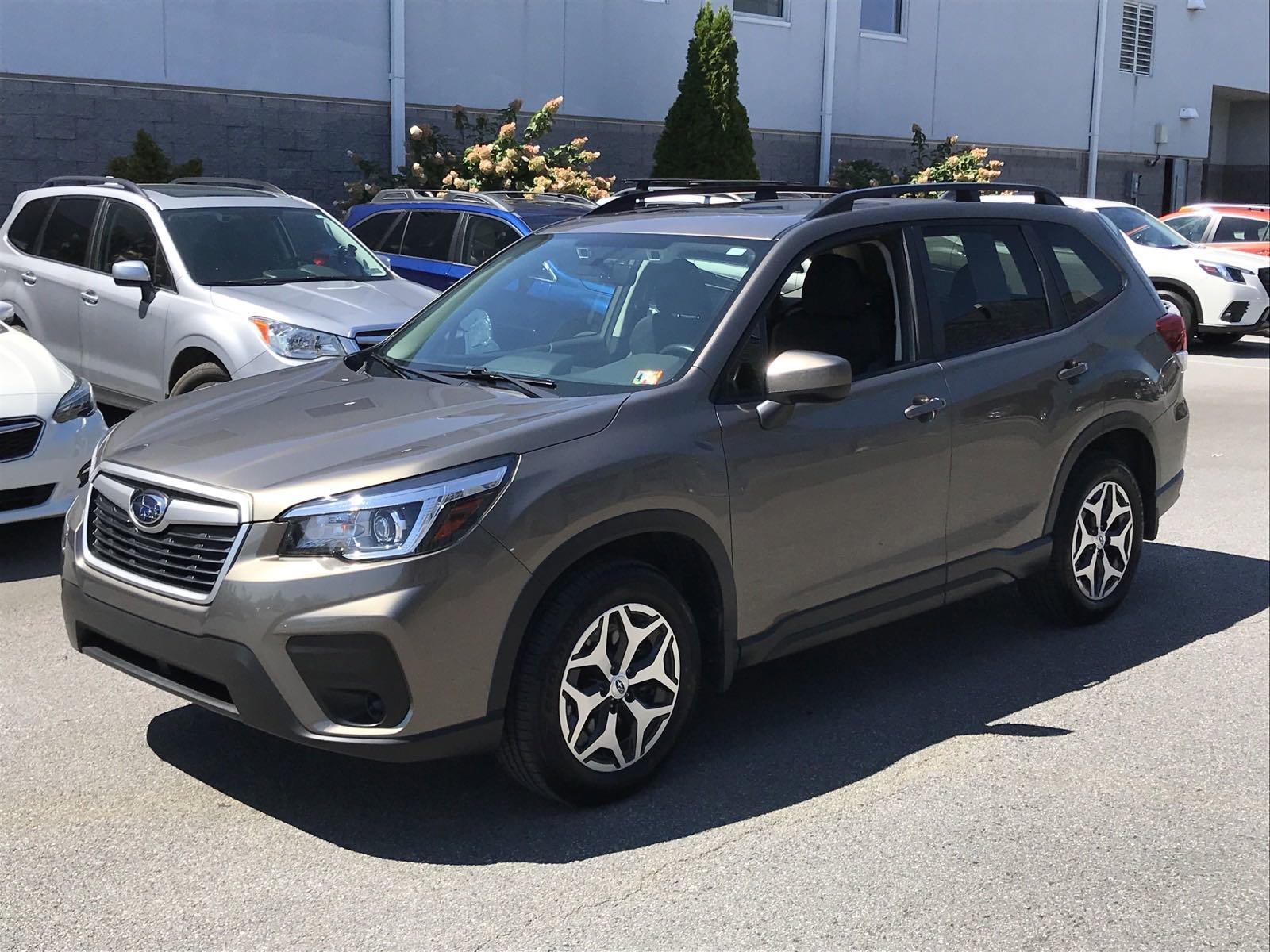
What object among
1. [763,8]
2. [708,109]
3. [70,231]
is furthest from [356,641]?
[763,8]

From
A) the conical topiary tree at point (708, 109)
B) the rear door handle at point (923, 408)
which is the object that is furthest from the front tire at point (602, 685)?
the conical topiary tree at point (708, 109)

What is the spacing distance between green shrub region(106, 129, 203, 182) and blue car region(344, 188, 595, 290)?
335cm

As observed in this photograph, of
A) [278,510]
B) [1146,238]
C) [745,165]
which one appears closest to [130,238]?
[278,510]

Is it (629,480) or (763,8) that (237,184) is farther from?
(763,8)

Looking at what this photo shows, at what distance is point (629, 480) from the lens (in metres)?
4.18

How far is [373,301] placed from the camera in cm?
887

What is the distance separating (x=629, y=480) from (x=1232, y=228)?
17.9 meters

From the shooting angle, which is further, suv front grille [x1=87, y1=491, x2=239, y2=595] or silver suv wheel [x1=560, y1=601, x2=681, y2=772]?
silver suv wheel [x1=560, y1=601, x2=681, y2=772]

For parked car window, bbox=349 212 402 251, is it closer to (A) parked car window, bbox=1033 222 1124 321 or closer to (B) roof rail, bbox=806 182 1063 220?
(B) roof rail, bbox=806 182 1063 220

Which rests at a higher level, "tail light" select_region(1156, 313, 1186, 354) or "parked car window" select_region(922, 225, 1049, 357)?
"parked car window" select_region(922, 225, 1049, 357)

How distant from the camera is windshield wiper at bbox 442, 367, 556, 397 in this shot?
4.60 metres

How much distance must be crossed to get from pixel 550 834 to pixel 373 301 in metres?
5.36

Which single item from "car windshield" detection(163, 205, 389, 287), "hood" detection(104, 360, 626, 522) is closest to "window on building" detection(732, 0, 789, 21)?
"car windshield" detection(163, 205, 389, 287)

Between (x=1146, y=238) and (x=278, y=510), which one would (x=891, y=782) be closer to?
(x=278, y=510)
